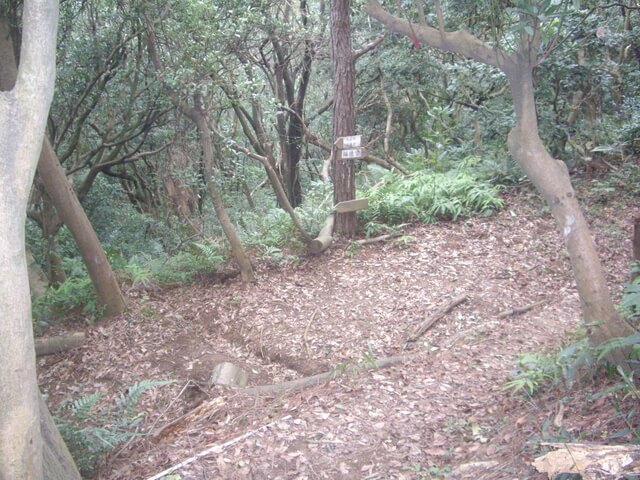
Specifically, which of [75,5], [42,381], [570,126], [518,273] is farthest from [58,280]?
[570,126]

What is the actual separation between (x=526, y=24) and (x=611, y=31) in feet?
22.7

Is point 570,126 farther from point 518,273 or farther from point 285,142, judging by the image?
point 285,142

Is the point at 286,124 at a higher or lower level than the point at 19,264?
higher

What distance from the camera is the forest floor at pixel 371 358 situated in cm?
400

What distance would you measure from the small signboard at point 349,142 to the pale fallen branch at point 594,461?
21.5 feet

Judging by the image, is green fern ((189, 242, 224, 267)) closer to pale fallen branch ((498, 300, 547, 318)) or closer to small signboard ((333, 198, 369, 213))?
small signboard ((333, 198, 369, 213))

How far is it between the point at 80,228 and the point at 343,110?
439cm

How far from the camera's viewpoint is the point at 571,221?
12.9 feet

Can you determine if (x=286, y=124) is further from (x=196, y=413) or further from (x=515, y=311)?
(x=196, y=413)

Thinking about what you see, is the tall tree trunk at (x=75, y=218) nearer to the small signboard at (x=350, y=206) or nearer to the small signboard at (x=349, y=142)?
the small signboard at (x=350, y=206)

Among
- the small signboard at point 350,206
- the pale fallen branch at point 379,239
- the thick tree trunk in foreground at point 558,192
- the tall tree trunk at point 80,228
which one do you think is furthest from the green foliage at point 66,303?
the thick tree trunk in foreground at point 558,192

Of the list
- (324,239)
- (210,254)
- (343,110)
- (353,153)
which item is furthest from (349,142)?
(210,254)

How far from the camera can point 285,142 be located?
14.6m

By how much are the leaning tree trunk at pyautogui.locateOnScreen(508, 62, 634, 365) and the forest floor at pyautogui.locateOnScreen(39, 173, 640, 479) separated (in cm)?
41
